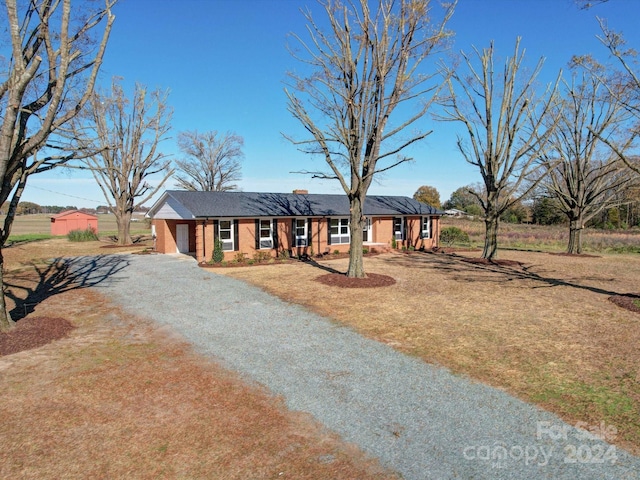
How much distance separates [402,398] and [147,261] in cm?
1809

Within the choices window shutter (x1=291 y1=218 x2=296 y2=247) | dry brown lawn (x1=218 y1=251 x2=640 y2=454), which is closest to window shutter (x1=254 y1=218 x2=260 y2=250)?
window shutter (x1=291 y1=218 x2=296 y2=247)

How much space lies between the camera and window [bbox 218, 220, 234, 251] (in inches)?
816

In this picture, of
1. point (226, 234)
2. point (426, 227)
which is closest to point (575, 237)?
point (426, 227)

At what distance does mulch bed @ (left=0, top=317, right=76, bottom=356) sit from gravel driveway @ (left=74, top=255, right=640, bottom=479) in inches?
80.5

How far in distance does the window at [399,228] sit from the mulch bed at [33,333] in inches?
852

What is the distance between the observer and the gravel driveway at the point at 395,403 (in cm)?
426

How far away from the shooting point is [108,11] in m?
9.02

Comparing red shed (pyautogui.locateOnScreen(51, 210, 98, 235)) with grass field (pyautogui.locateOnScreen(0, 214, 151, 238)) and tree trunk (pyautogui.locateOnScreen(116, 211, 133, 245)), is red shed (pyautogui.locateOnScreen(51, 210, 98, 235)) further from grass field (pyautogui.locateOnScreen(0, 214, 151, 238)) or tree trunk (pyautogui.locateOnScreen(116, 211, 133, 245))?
tree trunk (pyautogui.locateOnScreen(116, 211, 133, 245))

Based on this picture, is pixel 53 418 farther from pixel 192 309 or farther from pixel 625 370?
pixel 625 370

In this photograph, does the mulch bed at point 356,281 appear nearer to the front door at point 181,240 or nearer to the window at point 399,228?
the front door at point 181,240

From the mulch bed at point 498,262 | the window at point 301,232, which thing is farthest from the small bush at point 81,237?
the mulch bed at point 498,262

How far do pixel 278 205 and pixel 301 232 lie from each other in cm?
224

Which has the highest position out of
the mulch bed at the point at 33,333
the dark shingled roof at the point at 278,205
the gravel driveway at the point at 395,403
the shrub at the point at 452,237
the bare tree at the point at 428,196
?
the bare tree at the point at 428,196

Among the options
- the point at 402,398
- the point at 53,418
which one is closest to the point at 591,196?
the point at 402,398
